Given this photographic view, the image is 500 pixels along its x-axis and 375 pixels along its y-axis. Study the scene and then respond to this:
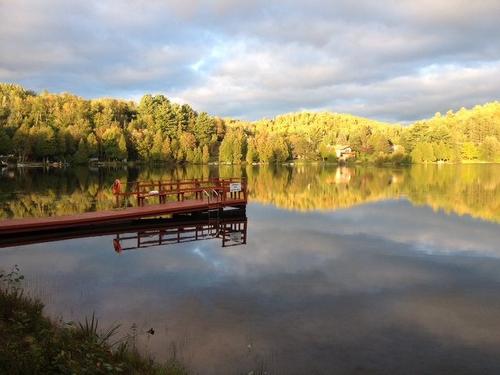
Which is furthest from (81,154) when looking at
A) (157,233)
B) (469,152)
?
(469,152)

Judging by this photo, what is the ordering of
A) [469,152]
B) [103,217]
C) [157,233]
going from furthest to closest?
[469,152] < [103,217] < [157,233]

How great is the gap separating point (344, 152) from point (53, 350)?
5507 inches

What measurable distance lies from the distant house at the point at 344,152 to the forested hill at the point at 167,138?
1.47 metres

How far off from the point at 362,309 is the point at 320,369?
10.9 ft

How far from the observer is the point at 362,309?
11016mm

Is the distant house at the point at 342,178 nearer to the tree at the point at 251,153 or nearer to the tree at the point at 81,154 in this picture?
the tree at the point at 251,153

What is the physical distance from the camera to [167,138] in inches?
4528

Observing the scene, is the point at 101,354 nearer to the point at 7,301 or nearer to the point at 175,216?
the point at 7,301

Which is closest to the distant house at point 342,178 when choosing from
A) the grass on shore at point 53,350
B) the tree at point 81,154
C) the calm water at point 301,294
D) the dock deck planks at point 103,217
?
the dock deck planks at point 103,217

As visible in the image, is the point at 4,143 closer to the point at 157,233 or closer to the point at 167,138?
the point at 167,138

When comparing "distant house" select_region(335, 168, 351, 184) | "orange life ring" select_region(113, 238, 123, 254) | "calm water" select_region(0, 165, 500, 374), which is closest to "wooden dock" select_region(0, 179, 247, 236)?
"calm water" select_region(0, 165, 500, 374)

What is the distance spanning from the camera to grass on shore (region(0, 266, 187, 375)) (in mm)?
5707

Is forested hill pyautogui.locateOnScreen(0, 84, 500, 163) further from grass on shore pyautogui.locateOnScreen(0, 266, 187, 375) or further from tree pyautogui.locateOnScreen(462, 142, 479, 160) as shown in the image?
grass on shore pyautogui.locateOnScreen(0, 266, 187, 375)

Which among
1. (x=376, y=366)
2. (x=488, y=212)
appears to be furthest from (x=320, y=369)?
(x=488, y=212)
